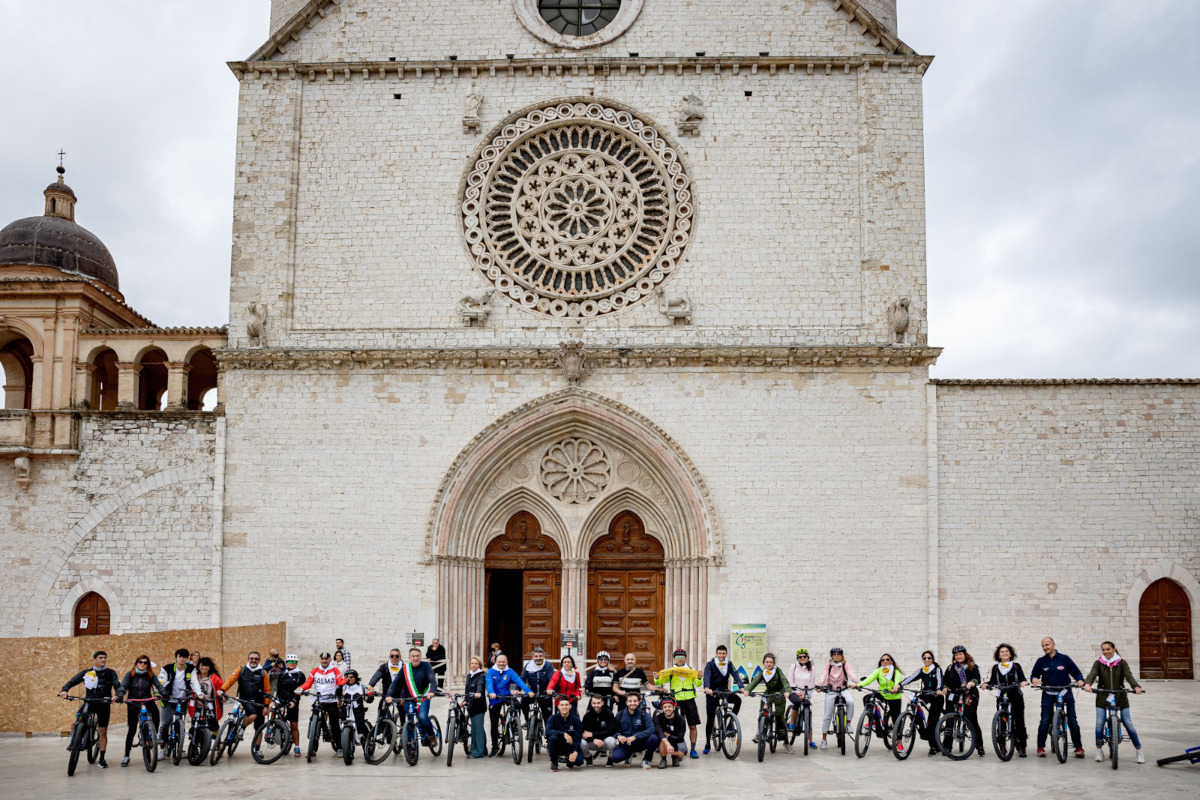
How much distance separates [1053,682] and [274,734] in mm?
8576

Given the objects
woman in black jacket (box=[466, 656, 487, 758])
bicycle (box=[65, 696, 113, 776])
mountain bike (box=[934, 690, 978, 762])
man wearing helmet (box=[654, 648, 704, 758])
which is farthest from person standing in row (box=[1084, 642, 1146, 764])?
bicycle (box=[65, 696, 113, 776])

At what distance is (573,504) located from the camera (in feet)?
65.8

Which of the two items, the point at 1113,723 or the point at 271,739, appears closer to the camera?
the point at 1113,723

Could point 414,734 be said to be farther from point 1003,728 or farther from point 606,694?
point 1003,728

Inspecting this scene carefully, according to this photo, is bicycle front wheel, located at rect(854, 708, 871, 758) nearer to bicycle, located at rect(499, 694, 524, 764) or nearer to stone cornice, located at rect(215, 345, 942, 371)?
bicycle, located at rect(499, 694, 524, 764)

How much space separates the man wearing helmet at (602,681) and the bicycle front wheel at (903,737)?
315 cm

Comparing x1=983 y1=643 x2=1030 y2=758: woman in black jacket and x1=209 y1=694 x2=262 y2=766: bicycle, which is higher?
x1=983 y1=643 x2=1030 y2=758: woman in black jacket

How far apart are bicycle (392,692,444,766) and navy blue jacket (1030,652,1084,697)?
5.88 meters

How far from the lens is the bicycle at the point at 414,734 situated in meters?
12.4

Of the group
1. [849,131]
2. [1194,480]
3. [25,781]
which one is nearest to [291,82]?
[849,131]

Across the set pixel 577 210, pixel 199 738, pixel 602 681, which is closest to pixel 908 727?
pixel 602 681

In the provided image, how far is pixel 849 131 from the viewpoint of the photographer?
66.6ft

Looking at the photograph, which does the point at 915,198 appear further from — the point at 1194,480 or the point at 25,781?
the point at 25,781

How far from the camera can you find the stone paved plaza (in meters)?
10.7
